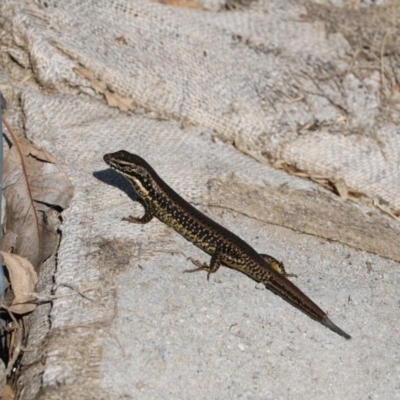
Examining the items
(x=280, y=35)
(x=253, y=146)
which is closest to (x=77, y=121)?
(x=253, y=146)

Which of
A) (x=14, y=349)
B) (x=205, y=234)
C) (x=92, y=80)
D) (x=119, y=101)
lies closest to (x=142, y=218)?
(x=205, y=234)

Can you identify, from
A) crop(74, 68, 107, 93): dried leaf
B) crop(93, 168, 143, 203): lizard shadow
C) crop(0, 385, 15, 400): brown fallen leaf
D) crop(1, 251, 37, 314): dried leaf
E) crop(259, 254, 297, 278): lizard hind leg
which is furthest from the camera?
crop(74, 68, 107, 93): dried leaf

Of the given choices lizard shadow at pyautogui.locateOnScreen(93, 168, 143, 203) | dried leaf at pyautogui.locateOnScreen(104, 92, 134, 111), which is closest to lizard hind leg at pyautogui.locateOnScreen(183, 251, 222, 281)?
lizard shadow at pyautogui.locateOnScreen(93, 168, 143, 203)

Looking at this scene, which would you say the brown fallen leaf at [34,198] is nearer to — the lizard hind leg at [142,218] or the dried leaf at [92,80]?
the lizard hind leg at [142,218]

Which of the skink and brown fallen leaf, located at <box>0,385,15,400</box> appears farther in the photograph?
the skink

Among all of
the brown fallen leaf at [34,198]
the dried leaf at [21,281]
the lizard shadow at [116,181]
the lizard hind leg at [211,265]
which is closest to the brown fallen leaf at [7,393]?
the dried leaf at [21,281]

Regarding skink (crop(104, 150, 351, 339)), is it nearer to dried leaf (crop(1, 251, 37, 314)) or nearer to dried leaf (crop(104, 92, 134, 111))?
dried leaf (crop(1, 251, 37, 314))
